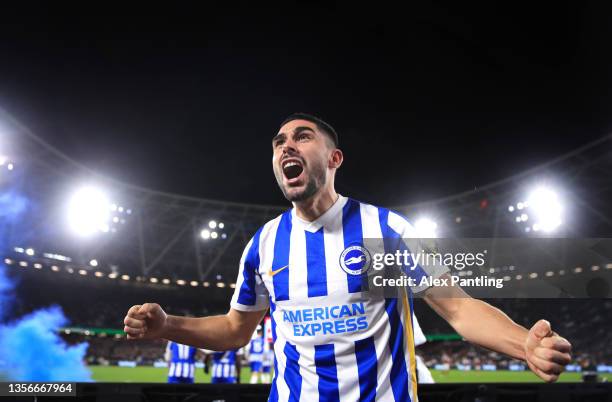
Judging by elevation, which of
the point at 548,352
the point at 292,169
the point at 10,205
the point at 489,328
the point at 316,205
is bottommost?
the point at 548,352

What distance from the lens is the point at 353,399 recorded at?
7.37ft

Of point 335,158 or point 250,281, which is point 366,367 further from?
point 335,158

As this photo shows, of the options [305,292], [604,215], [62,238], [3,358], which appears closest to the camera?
[305,292]

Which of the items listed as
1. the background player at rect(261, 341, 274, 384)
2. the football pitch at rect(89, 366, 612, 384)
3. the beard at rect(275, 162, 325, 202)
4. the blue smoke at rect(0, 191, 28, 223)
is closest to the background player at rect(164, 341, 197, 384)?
the football pitch at rect(89, 366, 612, 384)

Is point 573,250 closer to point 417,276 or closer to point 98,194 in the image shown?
point 98,194

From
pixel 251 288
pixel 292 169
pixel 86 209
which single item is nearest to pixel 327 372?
pixel 251 288

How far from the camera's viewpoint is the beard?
2525 mm

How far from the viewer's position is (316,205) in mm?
2691

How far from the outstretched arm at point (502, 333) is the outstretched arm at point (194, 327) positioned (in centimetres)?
119

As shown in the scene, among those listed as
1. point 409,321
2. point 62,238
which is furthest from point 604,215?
point 62,238

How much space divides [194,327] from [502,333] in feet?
5.45

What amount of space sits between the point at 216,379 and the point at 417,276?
11.4m

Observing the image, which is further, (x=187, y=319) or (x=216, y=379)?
(x=216, y=379)

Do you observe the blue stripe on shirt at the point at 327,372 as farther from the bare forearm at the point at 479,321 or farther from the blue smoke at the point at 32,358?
the blue smoke at the point at 32,358
